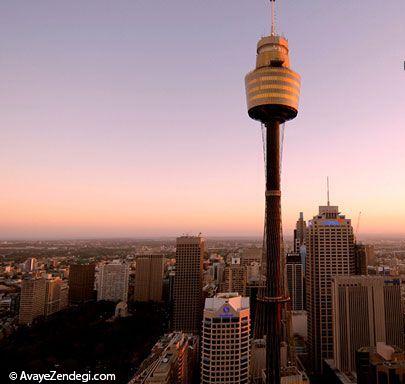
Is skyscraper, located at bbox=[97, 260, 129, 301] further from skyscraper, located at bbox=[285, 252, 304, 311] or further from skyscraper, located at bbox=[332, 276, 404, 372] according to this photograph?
skyscraper, located at bbox=[332, 276, 404, 372]

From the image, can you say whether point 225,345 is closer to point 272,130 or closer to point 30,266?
point 272,130

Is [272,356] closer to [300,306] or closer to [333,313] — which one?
[333,313]

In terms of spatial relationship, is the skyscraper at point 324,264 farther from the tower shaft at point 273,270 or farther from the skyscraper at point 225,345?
the skyscraper at point 225,345

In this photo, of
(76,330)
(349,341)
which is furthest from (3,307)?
(349,341)

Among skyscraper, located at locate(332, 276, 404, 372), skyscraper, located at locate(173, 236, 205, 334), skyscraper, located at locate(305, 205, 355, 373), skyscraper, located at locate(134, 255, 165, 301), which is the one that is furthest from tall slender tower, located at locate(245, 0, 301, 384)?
skyscraper, located at locate(134, 255, 165, 301)

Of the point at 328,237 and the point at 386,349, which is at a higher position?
the point at 328,237

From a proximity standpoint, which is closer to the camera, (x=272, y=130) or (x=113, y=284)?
(x=272, y=130)

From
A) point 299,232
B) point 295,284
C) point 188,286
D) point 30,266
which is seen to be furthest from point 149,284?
point 30,266
